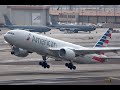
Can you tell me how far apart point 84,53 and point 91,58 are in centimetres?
204

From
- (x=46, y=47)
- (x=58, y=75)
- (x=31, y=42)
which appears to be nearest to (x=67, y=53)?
(x=46, y=47)

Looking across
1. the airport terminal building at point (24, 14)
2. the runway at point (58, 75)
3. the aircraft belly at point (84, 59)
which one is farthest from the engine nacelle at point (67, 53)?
the airport terminal building at point (24, 14)

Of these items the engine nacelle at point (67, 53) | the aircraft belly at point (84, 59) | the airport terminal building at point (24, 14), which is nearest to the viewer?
the engine nacelle at point (67, 53)

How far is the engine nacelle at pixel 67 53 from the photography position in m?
37.2

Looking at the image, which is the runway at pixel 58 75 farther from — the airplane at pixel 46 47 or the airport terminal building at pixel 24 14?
the airport terminal building at pixel 24 14

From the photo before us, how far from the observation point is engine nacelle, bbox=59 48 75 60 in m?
37.2

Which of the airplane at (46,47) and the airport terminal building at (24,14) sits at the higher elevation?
the airport terminal building at (24,14)

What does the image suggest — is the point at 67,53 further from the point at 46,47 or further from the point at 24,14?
the point at 24,14

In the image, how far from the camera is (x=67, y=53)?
3719 centimetres

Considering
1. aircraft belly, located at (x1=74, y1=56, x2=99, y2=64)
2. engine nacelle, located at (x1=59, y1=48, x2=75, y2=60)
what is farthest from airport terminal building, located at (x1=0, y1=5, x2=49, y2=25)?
engine nacelle, located at (x1=59, y1=48, x2=75, y2=60)

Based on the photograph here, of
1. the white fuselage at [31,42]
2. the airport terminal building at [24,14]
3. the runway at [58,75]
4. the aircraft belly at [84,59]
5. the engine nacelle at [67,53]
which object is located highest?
the airport terminal building at [24,14]

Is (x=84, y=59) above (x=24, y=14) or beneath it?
beneath

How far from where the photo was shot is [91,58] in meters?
40.7
